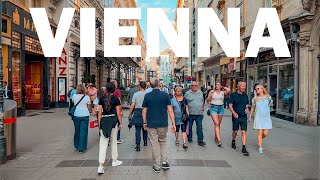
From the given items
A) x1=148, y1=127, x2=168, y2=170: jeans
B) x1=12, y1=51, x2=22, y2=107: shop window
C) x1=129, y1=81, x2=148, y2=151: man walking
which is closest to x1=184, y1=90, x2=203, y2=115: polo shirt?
x1=129, y1=81, x2=148, y2=151: man walking

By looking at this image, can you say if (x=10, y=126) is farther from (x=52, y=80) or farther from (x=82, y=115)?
(x=52, y=80)

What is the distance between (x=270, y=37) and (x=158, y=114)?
1292 cm

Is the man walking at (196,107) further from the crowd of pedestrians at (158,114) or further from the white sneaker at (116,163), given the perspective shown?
the white sneaker at (116,163)

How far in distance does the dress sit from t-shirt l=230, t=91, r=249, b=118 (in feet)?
1.14

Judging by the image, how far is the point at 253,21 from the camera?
75.2 feet

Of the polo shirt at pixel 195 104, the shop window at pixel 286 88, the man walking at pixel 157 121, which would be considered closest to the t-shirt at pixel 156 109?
the man walking at pixel 157 121

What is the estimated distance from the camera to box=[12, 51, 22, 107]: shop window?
17.5 m

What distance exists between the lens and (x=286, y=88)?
17.3m

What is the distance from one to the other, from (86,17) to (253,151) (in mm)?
21904

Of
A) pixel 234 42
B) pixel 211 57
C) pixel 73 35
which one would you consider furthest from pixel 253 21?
pixel 211 57

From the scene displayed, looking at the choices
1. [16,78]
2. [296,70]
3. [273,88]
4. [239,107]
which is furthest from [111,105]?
[273,88]

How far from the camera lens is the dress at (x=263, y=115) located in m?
8.87

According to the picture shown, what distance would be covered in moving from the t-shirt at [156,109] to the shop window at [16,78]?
12.3 meters

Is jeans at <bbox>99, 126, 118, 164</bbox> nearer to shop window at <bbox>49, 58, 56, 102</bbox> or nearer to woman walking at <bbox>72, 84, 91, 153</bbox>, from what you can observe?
woman walking at <bbox>72, 84, 91, 153</bbox>
